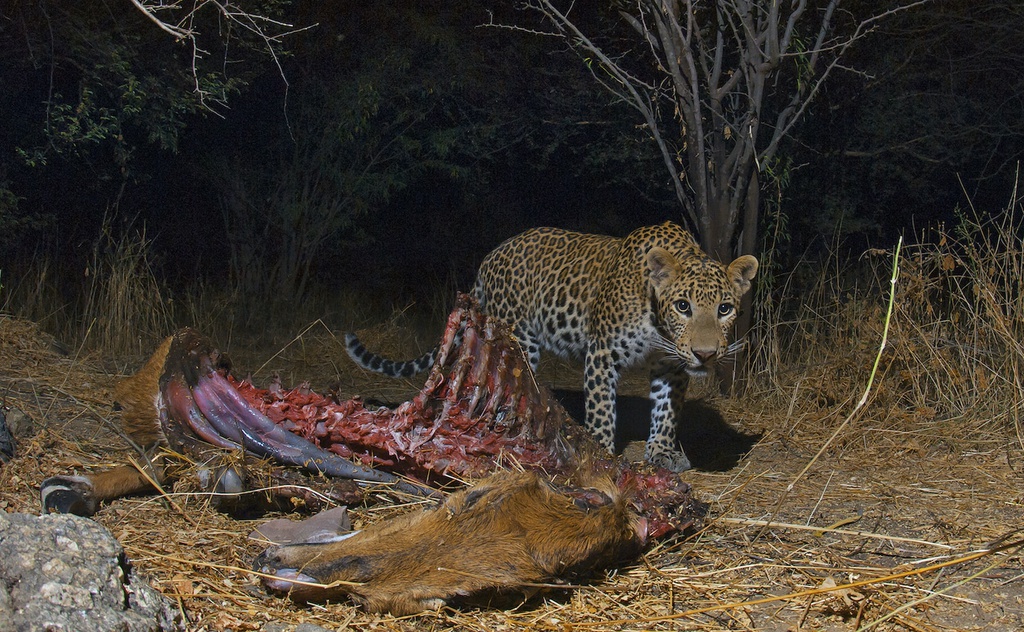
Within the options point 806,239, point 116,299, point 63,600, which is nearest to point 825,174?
point 806,239

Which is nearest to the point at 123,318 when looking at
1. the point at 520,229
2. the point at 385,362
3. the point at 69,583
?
the point at 385,362

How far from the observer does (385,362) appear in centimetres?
613

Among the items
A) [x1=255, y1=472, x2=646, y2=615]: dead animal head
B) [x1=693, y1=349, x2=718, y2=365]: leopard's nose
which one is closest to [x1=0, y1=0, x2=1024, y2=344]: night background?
[x1=693, y1=349, x2=718, y2=365]: leopard's nose

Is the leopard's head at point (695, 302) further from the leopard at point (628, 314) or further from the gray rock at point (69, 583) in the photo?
the gray rock at point (69, 583)

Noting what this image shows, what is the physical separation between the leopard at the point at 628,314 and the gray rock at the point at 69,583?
3179mm

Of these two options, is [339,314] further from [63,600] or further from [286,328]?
[63,600]

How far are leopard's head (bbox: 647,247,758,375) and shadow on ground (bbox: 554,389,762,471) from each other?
69 centimetres

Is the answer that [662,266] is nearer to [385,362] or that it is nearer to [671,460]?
[671,460]

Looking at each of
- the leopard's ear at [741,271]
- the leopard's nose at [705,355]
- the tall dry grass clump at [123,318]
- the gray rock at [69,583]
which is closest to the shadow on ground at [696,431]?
the leopard's nose at [705,355]

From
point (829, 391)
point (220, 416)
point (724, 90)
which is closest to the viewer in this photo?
point (220, 416)

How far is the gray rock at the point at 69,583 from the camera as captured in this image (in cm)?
231

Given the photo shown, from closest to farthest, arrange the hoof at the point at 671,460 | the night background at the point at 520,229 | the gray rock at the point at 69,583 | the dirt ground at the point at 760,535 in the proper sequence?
the gray rock at the point at 69,583, the dirt ground at the point at 760,535, the night background at the point at 520,229, the hoof at the point at 671,460

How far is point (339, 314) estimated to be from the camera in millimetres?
9438

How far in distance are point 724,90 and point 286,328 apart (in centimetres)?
449
